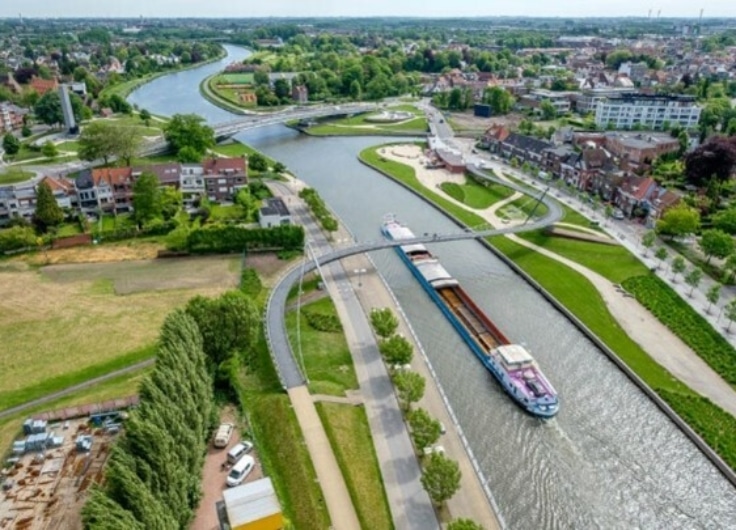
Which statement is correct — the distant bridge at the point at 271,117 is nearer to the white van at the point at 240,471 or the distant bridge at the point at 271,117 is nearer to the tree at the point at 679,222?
the white van at the point at 240,471

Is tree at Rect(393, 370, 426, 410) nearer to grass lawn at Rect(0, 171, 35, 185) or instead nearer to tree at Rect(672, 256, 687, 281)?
tree at Rect(672, 256, 687, 281)

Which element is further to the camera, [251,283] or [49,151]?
[49,151]

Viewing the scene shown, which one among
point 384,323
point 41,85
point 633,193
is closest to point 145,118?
point 41,85

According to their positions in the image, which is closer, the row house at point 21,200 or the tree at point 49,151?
the row house at point 21,200

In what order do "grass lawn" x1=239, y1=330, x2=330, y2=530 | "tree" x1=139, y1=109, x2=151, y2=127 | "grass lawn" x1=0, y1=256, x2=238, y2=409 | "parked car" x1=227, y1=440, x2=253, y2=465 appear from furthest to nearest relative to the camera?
"tree" x1=139, y1=109, x2=151, y2=127, "grass lawn" x1=0, y1=256, x2=238, y2=409, "parked car" x1=227, y1=440, x2=253, y2=465, "grass lawn" x1=239, y1=330, x2=330, y2=530

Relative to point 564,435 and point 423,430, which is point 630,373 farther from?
point 423,430

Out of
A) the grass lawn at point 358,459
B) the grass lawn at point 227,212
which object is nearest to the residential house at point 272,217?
the grass lawn at point 227,212

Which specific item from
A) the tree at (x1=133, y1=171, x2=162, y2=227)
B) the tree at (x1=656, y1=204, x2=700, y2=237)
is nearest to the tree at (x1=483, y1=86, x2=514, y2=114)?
the tree at (x1=656, y1=204, x2=700, y2=237)
